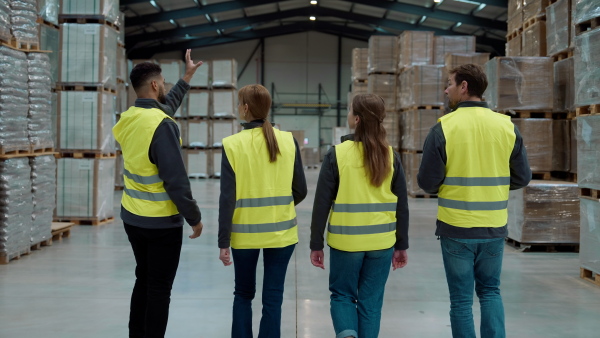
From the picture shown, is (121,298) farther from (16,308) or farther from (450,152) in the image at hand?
(450,152)

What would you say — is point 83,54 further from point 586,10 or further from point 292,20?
point 292,20

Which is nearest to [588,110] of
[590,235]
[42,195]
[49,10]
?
[590,235]

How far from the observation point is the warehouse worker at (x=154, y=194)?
9.64 feet

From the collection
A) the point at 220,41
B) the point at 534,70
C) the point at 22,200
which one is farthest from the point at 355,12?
the point at 22,200

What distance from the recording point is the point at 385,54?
14.7 meters

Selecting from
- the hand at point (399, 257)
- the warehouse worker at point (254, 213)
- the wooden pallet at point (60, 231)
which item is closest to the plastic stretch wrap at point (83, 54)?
the wooden pallet at point (60, 231)

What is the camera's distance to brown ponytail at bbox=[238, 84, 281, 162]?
2986 millimetres

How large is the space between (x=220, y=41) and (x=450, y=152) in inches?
998

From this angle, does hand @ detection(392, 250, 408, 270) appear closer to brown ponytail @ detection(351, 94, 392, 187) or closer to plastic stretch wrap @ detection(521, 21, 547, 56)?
brown ponytail @ detection(351, 94, 392, 187)

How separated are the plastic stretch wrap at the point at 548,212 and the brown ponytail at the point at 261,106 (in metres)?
4.79

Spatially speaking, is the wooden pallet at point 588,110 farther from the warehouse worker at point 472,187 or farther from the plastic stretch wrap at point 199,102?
the plastic stretch wrap at point 199,102

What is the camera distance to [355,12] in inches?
957

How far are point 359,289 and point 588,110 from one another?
3998 mm

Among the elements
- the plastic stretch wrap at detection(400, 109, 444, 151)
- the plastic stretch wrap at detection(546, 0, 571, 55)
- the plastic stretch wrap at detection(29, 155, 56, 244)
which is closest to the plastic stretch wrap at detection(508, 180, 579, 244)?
the plastic stretch wrap at detection(546, 0, 571, 55)
